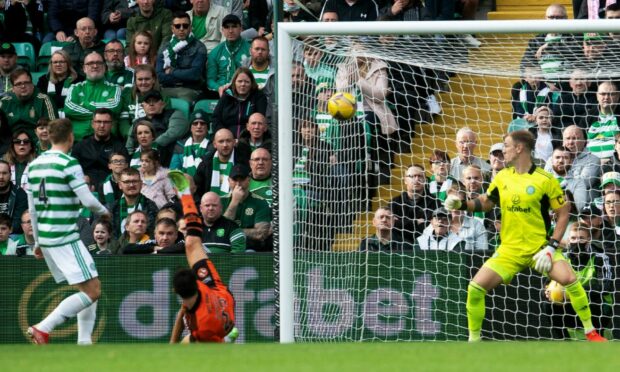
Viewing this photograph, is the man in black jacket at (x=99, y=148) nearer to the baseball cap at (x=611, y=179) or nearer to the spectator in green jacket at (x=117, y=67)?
the spectator in green jacket at (x=117, y=67)

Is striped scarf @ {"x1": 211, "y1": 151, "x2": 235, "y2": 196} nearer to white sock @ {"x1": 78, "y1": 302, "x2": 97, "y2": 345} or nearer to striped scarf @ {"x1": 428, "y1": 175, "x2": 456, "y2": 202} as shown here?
striped scarf @ {"x1": 428, "y1": 175, "x2": 456, "y2": 202}

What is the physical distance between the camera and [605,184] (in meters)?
11.9

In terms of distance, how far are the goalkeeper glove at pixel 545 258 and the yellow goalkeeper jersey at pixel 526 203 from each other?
0.21 m

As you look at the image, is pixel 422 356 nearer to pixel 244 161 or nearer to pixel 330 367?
pixel 330 367

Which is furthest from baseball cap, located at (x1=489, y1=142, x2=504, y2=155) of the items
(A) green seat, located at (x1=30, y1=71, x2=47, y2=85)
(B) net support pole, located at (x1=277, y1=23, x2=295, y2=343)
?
(A) green seat, located at (x1=30, y1=71, x2=47, y2=85)

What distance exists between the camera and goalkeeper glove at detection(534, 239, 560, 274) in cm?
1064

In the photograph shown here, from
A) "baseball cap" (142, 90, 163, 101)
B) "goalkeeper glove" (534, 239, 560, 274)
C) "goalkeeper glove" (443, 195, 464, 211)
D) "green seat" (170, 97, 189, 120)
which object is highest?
"baseball cap" (142, 90, 163, 101)

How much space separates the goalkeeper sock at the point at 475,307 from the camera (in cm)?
1084

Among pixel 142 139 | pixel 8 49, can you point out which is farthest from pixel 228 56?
pixel 8 49

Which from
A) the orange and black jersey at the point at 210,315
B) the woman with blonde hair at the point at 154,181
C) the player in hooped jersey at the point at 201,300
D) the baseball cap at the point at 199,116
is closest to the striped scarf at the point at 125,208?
the woman with blonde hair at the point at 154,181

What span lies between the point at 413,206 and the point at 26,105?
527 cm

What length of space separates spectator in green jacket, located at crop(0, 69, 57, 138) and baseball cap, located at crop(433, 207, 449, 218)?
16.6ft

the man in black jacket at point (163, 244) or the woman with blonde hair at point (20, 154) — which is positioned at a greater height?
the woman with blonde hair at point (20, 154)

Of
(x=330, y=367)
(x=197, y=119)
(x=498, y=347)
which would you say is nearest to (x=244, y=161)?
(x=197, y=119)
